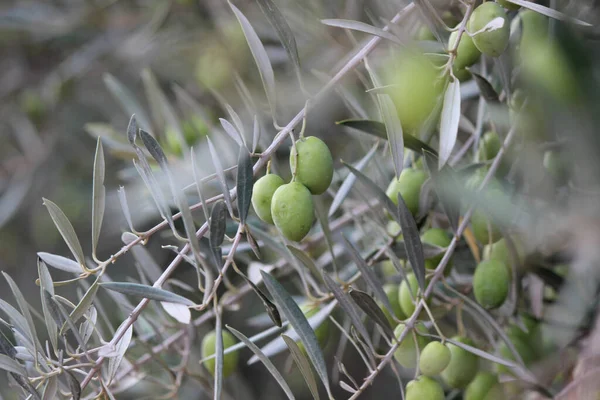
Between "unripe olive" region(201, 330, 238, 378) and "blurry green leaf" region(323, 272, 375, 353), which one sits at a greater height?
"blurry green leaf" region(323, 272, 375, 353)

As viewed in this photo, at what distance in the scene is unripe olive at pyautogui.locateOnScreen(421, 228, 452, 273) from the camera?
71 cm

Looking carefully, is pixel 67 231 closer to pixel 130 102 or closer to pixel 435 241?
pixel 435 241

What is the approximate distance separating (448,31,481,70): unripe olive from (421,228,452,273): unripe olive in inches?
7.3

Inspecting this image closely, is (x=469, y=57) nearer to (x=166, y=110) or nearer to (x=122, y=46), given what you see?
(x=166, y=110)

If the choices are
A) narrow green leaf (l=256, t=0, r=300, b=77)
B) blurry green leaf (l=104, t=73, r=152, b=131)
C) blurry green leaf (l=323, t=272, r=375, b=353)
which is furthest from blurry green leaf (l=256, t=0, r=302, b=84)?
blurry green leaf (l=104, t=73, r=152, b=131)

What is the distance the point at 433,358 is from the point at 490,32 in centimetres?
29

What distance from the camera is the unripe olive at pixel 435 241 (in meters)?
0.71

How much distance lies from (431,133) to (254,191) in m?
0.19

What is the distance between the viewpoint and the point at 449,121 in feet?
1.90

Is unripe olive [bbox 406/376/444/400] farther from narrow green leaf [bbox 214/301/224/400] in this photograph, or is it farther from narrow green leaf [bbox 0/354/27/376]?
narrow green leaf [bbox 0/354/27/376]

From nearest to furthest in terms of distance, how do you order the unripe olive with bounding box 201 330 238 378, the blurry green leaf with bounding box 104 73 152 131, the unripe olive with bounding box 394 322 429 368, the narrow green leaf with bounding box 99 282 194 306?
the narrow green leaf with bounding box 99 282 194 306 → the unripe olive with bounding box 394 322 429 368 → the unripe olive with bounding box 201 330 238 378 → the blurry green leaf with bounding box 104 73 152 131

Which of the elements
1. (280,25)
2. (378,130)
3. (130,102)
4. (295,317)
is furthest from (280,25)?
(130,102)

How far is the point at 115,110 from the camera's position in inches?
70.3

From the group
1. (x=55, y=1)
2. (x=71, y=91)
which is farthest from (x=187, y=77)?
(x=55, y=1)
